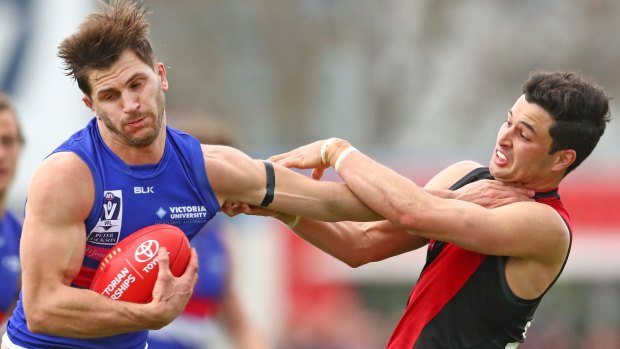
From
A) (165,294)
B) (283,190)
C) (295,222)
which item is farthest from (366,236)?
(165,294)

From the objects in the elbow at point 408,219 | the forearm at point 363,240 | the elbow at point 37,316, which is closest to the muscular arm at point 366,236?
the forearm at point 363,240

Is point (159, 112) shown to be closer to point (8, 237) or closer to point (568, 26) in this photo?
point (8, 237)

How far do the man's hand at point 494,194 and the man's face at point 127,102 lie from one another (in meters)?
1.59

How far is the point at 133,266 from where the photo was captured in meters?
5.64

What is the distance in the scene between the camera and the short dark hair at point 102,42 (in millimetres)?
5699

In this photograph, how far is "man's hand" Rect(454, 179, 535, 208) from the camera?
630cm

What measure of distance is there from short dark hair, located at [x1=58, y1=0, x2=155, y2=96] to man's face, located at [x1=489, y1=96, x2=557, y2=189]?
1.75 metres

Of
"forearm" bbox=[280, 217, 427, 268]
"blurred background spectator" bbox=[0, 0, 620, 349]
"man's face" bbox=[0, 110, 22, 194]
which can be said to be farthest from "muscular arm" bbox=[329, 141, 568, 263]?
"blurred background spectator" bbox=[0, 0, 620, 349]

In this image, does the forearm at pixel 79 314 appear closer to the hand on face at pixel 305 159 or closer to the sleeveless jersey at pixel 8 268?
the hand on face at pixel 305 159

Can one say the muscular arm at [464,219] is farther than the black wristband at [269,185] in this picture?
No

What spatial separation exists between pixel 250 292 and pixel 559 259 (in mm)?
8573

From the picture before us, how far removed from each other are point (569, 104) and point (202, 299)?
332 cm

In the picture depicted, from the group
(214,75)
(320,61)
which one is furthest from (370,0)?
(214,75)

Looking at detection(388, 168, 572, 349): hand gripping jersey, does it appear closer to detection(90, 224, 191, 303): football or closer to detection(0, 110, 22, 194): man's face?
detection(90, 224, 191, 303): football
